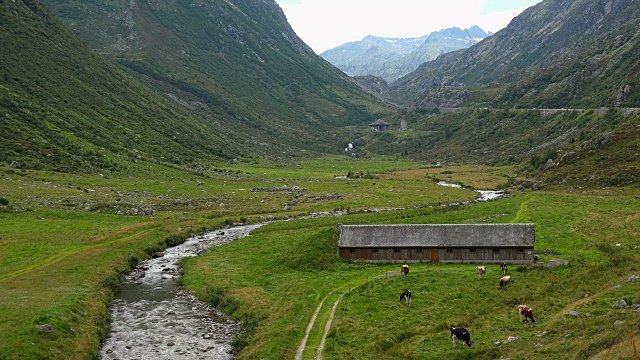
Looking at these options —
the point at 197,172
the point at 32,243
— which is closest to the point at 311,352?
the point at 32,243

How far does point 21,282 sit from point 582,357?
5309 cm

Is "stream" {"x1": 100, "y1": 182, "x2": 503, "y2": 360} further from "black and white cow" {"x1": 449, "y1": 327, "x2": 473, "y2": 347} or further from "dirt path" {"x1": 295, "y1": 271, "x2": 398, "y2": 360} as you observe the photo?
"black and white cow" {"x1": 449, "y1": 327, "x2": 473, "y2": 347}

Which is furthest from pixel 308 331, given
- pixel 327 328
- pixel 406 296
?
pixel 406 296

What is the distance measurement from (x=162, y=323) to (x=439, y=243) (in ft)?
111

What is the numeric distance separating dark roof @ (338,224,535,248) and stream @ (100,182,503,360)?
20.9 m

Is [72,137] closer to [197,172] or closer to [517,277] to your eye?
[197,172]

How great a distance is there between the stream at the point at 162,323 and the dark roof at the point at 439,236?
2095 cm

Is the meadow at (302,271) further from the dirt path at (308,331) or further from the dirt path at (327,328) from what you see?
the dirt path at (327,328)

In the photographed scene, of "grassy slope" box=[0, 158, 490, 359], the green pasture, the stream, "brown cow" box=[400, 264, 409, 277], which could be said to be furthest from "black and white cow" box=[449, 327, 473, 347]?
"grassy slope" box=[0, 158, 490, 359]

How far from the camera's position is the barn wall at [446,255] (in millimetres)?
62719

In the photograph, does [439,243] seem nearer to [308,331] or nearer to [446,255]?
[446,255]

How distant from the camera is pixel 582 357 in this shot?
27531 mm

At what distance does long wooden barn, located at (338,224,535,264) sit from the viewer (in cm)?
6312

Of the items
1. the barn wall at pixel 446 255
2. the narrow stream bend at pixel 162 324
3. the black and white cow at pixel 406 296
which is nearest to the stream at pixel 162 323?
the narrow stream bend at pixel 162 324
